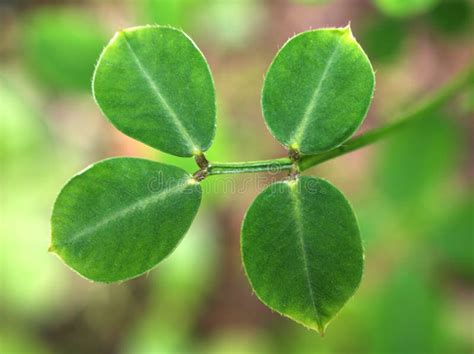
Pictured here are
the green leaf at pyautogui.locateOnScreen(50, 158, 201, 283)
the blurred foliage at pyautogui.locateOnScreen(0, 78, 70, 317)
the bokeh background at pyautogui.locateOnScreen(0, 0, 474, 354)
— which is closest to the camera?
the green leaf at pyautogui.locateOnScreen(50, 158, 201, 283)

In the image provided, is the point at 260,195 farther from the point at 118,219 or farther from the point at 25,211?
the point at 25,211

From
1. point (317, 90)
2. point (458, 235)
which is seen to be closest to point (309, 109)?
point (317, 90)

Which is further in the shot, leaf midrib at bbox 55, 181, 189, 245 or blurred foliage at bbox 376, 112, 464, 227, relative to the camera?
blurred foliage at bbox 376, 112, 464, 227

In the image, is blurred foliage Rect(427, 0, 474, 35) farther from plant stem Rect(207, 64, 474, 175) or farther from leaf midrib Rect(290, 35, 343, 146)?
leaf midrib Rect(290, 35, 343, 146)

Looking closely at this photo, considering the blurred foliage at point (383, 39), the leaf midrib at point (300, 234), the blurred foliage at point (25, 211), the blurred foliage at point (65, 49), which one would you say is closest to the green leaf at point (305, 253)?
the leaf midrib at point (300, 234)

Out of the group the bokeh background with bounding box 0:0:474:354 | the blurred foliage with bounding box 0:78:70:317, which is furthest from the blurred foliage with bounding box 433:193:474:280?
the blurred foliage with bounding box 0:78:70:317

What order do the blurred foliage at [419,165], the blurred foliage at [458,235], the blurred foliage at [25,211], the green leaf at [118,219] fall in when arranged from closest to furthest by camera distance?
the green leaf at [118,219] < the blurred foliage at [419,165] < the blurred foliage at [458,235] < the blurred foliage at [25,211]

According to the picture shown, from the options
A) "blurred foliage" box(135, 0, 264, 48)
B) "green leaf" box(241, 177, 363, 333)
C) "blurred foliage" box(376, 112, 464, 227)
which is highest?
"blurred foliage" box(135, 0, 264, 48)

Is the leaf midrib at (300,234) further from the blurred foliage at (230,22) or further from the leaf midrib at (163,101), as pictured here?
the blurred foliage at (230,22)
